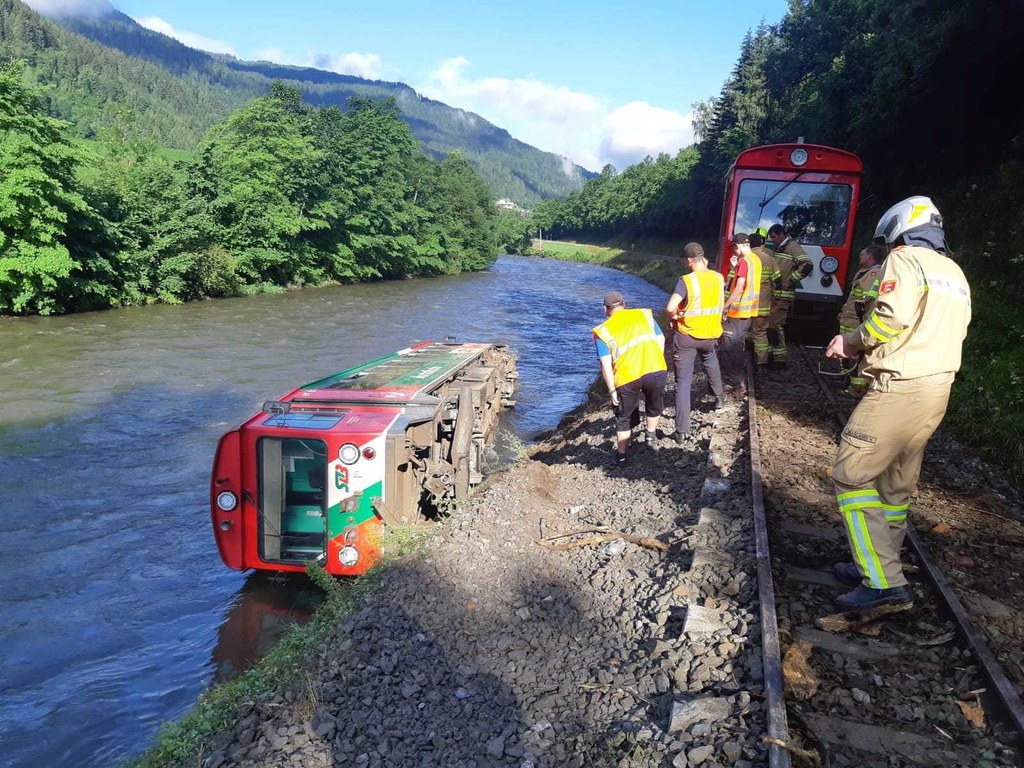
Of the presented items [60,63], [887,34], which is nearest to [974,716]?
[887,34]

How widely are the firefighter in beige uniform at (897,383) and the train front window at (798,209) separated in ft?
27.4

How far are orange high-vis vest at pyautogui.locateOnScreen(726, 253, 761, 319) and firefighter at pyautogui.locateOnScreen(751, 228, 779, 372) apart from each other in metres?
0.83

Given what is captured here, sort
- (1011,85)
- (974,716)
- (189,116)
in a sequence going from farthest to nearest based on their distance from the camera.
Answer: (189,116) → (1011,85) → (974,716)

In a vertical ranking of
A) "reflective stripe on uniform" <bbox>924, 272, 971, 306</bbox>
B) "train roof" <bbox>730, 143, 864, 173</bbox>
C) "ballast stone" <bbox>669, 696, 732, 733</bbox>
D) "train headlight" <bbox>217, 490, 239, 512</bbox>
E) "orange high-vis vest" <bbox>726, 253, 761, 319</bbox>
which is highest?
"train roof" <bbox>730, 143, 864, 173</bbox>

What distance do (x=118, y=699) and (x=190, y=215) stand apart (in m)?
26.4

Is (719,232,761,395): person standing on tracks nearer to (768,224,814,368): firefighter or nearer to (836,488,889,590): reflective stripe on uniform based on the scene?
(768,224,814,368): firefighter

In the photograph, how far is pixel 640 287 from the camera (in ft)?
152

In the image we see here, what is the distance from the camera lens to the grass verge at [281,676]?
422 centimetres

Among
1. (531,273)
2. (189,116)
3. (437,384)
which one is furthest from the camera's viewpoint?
(189,116)

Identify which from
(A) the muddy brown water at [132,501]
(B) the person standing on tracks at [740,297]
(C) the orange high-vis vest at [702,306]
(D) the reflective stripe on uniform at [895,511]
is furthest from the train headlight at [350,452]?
(B) the person standing on tracks at [740,297]

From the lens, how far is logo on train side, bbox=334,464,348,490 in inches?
251

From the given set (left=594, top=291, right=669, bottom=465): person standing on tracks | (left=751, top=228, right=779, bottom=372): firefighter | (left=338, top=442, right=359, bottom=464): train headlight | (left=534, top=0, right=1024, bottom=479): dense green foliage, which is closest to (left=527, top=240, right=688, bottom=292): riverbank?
(left=534, top=0, right=1024, bottom=479): dense green foliage

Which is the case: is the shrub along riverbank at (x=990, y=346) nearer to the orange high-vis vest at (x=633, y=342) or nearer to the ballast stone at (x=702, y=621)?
the orange high-vis vest at (x=633, y=342)

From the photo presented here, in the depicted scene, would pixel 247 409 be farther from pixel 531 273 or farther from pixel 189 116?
pixel 189 116
